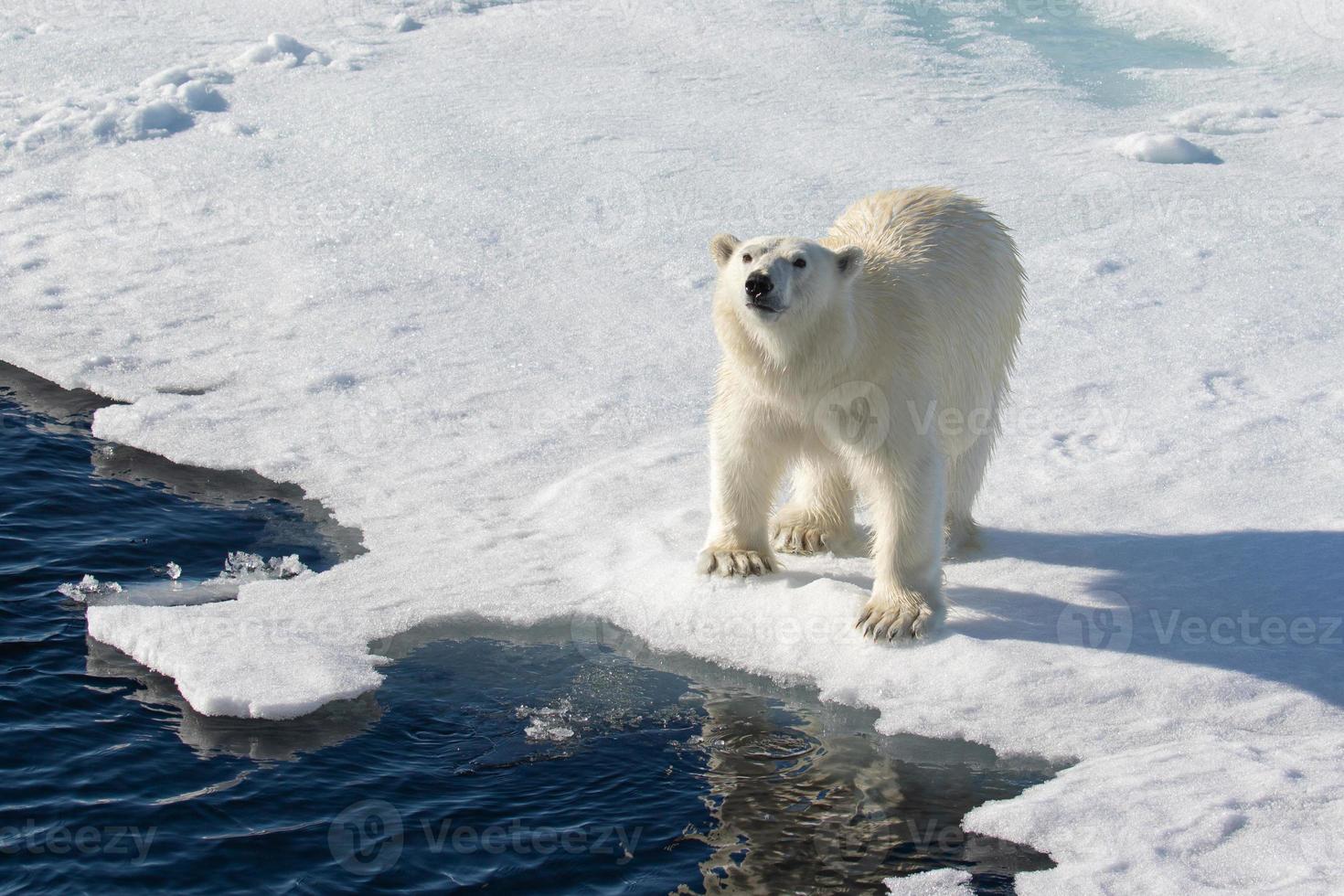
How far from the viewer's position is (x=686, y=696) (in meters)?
4.71

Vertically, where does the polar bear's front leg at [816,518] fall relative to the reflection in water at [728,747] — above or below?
above

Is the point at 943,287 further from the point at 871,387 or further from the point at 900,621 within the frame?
the point at 900,621

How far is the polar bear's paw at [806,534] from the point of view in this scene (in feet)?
18.3

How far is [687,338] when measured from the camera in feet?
24.6

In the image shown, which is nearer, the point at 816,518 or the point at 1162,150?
the point at 816,518

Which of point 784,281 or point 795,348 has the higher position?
point 784,281

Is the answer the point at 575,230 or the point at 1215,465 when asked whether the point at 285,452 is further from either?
the point at 1215,465

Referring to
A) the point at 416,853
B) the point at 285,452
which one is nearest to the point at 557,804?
the point at 416,853

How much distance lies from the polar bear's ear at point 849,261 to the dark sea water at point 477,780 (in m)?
1.41

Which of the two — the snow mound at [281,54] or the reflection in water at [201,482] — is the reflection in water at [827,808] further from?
the snow mound at [281,54]

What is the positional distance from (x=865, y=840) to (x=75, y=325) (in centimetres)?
559

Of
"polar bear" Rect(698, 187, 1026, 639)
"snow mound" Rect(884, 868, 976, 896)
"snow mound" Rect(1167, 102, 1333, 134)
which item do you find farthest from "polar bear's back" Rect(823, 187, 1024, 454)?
"snow mound" Rect(1167, 102, 1333, 134)

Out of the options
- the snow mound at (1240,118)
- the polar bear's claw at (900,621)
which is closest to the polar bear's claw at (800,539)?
the polar bear's claw at (900,621)

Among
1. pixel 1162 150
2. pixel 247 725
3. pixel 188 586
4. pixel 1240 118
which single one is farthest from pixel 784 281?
pixel 1240 118
